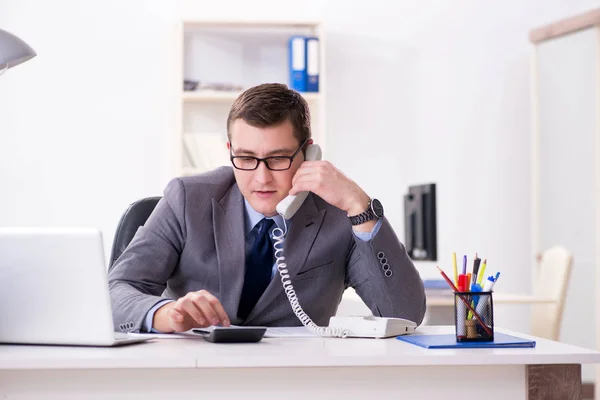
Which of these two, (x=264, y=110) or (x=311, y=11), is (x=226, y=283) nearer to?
(x=264, y=110)

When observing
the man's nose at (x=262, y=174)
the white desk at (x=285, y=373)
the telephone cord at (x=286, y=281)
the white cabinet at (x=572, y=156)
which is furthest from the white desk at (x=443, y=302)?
the white desk at (x=285, y=373)

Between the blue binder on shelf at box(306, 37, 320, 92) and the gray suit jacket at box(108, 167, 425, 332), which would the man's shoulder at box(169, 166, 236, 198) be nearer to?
the gray suit jacket at box(108, 167, 425, 332)

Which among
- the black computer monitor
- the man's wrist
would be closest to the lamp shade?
the man's wrist

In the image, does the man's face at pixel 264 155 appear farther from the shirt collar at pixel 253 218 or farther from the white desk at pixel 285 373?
the white desk at pixel 285 373

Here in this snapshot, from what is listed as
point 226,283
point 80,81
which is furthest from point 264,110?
point 80,81

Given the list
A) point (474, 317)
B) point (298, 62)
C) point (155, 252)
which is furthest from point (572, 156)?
point (474, 317)

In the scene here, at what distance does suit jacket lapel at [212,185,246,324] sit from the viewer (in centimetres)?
199

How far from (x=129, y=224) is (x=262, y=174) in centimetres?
47

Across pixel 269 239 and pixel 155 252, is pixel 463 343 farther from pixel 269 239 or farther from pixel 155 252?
pixel 155 252

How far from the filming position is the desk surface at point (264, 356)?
49.6 inches

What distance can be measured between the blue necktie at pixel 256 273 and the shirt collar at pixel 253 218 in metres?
0.04

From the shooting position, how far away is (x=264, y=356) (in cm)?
129

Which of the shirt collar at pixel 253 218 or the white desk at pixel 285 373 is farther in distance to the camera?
the shirt collar at pixel 253 218

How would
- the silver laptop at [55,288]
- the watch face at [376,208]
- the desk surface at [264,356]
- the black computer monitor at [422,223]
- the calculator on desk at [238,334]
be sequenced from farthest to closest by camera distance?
1. the black computer monitor at [422,223]
2. the watch face at [376,208]
3. the calculator on desk at [238,334]
4. the silver laptop at [55,288]
5. the desk surface at [264,356]
